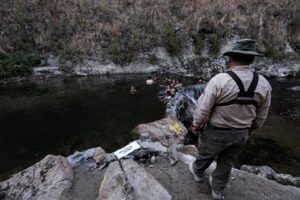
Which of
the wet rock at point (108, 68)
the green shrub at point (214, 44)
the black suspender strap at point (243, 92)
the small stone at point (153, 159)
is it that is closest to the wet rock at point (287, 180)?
the small stone at point (153, 159)

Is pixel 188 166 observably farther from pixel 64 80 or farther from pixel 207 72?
pixel 207 72

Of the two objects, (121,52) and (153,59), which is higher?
(121,52)

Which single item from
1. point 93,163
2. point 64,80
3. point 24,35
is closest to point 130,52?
point 64,80

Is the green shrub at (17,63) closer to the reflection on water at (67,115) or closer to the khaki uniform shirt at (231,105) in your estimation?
the reflection on water at (67,115)

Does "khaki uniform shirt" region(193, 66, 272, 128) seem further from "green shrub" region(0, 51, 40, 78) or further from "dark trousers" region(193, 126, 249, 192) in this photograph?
"green shrub" region(0, 51, 40, 78)

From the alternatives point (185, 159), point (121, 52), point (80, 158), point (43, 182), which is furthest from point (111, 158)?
point (121, 52)

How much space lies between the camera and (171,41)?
20172 mm

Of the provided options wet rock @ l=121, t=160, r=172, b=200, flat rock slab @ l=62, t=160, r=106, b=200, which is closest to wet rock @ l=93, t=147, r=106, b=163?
flat rock slab @ l=62, t=160, r=106, b=200

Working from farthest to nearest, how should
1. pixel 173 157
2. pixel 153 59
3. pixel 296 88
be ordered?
1. pixel 153 59
2. pixel 296 88
3. pixel 173 157

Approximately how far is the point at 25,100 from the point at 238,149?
35.7 feet

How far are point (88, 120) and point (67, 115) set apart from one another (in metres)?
0.95

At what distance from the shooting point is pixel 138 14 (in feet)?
70.0

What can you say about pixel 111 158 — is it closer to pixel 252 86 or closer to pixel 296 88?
pixel 252 86

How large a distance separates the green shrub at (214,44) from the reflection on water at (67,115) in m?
7.19
